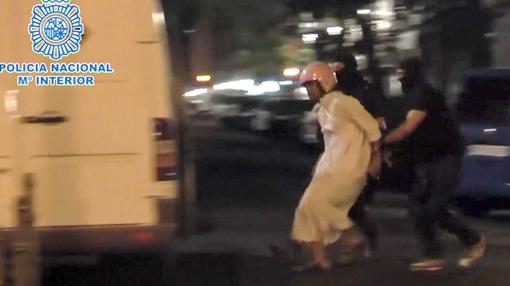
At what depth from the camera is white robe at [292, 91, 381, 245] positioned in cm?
1009

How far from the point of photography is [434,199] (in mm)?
9938

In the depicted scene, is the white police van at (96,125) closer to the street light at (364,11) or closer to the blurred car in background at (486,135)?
the blurred car in background at (486,135)

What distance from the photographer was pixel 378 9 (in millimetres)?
17359

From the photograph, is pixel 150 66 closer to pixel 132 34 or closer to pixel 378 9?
pixel 132 34

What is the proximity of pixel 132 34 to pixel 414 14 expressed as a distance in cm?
900

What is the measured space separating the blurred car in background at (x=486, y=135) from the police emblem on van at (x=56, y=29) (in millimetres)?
5581

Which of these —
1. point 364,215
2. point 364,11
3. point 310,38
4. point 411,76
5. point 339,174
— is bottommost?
point 364,215

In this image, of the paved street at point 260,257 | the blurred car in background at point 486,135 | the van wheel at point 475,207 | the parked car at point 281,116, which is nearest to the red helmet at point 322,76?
the paved street at point 260,257

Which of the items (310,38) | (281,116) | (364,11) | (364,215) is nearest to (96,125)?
(364,215)

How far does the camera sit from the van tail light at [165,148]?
863 centimetres

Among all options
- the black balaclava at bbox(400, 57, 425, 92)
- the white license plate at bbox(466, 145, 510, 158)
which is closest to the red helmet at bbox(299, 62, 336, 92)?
the black balaclava at bbox(400, 57, 425, 92)

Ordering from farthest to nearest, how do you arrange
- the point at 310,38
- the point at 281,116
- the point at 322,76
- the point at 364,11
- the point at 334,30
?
the point at 281,116, the point at 310,38, the point at 334,30, the point at 364,11, the point at 322,76

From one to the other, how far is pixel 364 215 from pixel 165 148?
2593mm

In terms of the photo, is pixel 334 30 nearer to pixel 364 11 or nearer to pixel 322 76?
pixel 364 11
